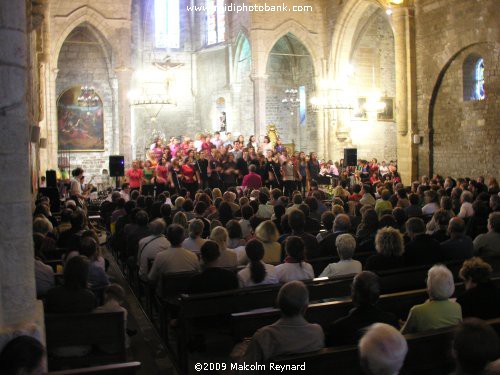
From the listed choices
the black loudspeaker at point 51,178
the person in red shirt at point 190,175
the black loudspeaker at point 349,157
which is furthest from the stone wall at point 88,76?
the black loudspeaker at point 349,157

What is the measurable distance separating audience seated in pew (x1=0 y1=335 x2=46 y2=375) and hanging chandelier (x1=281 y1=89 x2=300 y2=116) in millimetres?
25287

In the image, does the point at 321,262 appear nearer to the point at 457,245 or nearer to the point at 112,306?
the point at 457,245

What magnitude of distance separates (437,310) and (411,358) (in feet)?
1.76

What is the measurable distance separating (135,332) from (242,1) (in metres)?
20.9

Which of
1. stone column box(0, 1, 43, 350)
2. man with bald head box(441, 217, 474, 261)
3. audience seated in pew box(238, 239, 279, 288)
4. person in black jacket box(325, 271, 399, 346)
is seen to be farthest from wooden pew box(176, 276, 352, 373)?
man with bald head box(441, 217, 474, 261)

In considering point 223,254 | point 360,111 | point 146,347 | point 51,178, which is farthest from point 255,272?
point 360,111

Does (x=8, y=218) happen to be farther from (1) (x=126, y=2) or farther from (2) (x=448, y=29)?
(1) (x=126, y=2)

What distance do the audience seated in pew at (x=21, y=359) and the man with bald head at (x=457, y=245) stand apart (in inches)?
191

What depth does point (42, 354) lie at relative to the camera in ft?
8.75

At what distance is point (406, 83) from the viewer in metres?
18.8

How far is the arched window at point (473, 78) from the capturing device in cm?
1695

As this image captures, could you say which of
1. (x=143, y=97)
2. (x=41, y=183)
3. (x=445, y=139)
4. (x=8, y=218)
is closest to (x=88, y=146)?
(x=143, y=97)

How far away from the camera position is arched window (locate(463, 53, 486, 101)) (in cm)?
1695

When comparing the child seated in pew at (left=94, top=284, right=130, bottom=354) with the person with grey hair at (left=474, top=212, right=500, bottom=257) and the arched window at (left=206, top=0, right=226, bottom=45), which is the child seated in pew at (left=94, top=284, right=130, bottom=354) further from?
the arched window at (left=206, top=0, right=226, bottom=45)
